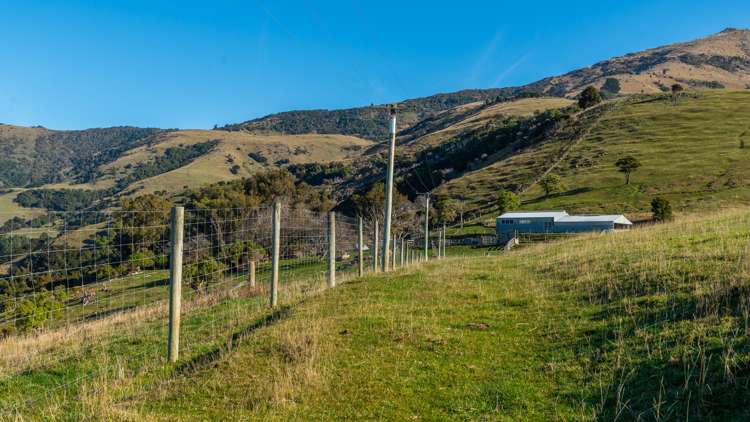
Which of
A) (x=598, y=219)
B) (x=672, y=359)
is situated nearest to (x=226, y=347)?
(x=672, y=359)

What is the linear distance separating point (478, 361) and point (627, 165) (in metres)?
76.3

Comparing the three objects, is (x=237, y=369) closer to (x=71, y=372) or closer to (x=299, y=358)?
(x=299, y=358)

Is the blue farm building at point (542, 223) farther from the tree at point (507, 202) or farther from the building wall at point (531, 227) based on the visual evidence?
the tree at point (507, 202)

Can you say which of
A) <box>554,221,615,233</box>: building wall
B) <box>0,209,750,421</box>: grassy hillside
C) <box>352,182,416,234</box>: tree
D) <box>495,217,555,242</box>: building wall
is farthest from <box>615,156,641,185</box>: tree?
<box>0,209,750,421</box>: grassy hillside

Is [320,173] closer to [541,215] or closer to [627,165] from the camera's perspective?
[627,165]

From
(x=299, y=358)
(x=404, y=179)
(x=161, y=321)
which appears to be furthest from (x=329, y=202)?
(x=299, y=358)

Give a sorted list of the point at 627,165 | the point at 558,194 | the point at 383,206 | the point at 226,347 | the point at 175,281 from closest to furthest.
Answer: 1. the point at 175,281
2. the point at 226,347
3. the point at 627,165
4. the point at 558,194
5. the point at 383,206

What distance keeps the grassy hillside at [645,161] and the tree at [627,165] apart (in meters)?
1.01

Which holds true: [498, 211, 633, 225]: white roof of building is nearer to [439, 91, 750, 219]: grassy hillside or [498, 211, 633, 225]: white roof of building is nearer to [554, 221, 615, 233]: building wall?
[554, 221, 615, 233]: building wall

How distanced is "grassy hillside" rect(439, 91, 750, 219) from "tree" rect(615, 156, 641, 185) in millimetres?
1012

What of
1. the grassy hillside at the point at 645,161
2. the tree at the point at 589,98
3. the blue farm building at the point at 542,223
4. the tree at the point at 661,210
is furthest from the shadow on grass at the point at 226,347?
the tree at the point at 589,98

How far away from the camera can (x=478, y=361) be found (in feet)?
25.0

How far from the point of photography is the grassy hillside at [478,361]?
612 centimetres

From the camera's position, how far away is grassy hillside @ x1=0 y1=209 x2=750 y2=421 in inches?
241
